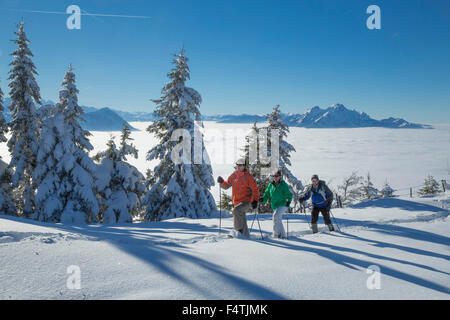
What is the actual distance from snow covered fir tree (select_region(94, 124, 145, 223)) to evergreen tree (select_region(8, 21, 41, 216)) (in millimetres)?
4343

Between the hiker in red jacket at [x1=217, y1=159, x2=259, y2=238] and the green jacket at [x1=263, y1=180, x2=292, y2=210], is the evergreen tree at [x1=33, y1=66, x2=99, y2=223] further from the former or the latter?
the green jacket at [x1=263, y1=180, x2=292, y2=210]

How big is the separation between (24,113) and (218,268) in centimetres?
1835

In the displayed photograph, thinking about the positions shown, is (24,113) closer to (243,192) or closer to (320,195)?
(243,192)

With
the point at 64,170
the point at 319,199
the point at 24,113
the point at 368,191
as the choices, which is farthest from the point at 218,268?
the point at 368,191

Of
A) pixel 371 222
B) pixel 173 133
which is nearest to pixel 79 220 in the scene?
pixel 173 133

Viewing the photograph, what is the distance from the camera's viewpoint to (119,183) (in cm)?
1825

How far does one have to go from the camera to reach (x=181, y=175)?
15.9 meters

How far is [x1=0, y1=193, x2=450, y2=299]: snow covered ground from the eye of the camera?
3.32 metres

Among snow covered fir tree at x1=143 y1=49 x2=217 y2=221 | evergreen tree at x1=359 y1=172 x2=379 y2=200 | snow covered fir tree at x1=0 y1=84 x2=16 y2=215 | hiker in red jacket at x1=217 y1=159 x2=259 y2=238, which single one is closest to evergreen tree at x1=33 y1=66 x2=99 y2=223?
snow covered fir tree at x1=0 y1=84 x2=16 y2=215

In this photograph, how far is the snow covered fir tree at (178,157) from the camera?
15.6 metres

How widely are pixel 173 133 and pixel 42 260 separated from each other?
480 inches

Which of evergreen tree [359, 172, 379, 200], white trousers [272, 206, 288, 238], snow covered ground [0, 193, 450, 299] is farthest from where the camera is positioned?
evergreen tree [359, 172, 379, 200]

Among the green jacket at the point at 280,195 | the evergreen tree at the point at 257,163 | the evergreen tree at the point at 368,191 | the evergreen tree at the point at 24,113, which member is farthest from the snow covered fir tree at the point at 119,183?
the evergreen tree at the point at 368,191
